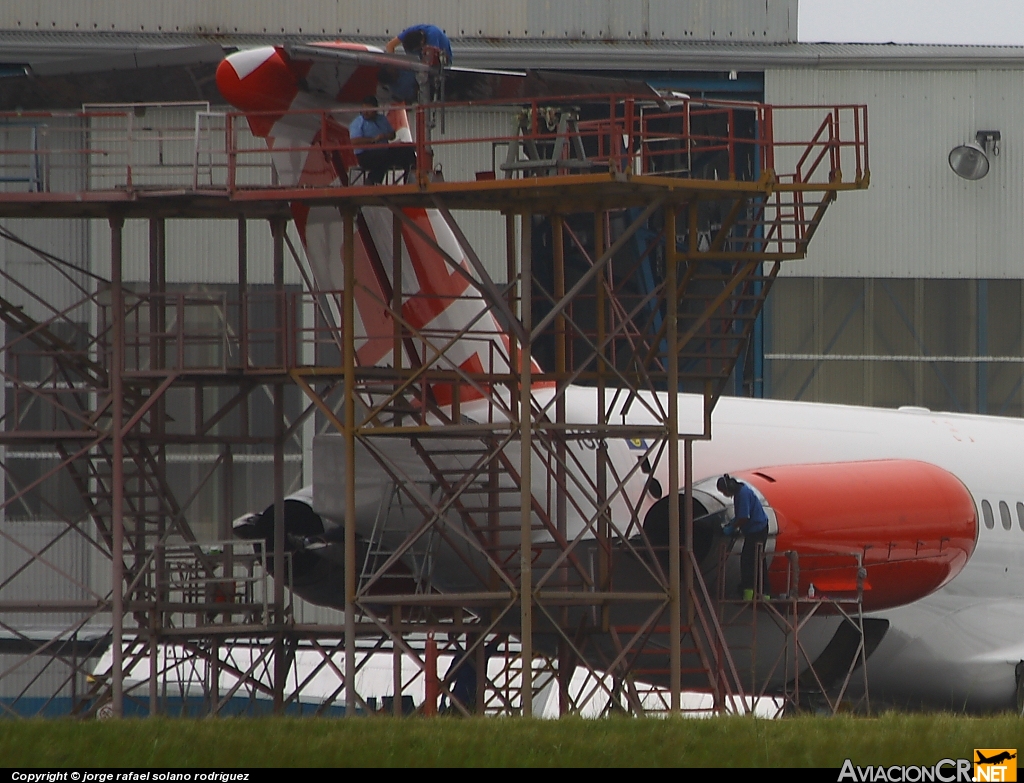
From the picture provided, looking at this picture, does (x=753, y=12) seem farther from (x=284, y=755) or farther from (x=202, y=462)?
(x=284, y=755)

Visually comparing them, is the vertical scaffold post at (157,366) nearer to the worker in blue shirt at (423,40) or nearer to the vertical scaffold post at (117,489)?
the vertical scaffold post at (117,489)

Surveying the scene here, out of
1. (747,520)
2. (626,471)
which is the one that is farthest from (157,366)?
(747,520)

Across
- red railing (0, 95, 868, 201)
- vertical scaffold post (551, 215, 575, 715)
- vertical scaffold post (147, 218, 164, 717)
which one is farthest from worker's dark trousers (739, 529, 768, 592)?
vertical scaffold post (147, 218, 164, 717)

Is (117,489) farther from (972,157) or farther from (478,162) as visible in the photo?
(972,157)

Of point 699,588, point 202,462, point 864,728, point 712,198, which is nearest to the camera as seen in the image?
point 864,728

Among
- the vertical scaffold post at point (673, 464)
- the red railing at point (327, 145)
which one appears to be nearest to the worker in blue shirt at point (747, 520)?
the vertical scaffold post at point (673, 464)

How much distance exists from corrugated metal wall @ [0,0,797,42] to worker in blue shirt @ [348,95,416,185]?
59.7 feet

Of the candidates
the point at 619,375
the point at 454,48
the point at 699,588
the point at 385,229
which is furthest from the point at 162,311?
the point at 454,48

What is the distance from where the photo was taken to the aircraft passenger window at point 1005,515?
34938 mm

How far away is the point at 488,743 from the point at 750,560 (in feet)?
36.0

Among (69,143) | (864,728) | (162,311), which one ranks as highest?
(69,143)

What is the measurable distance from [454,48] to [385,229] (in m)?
16.7

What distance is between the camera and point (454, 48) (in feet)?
148

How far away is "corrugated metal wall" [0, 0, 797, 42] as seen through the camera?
4544 centimetres
